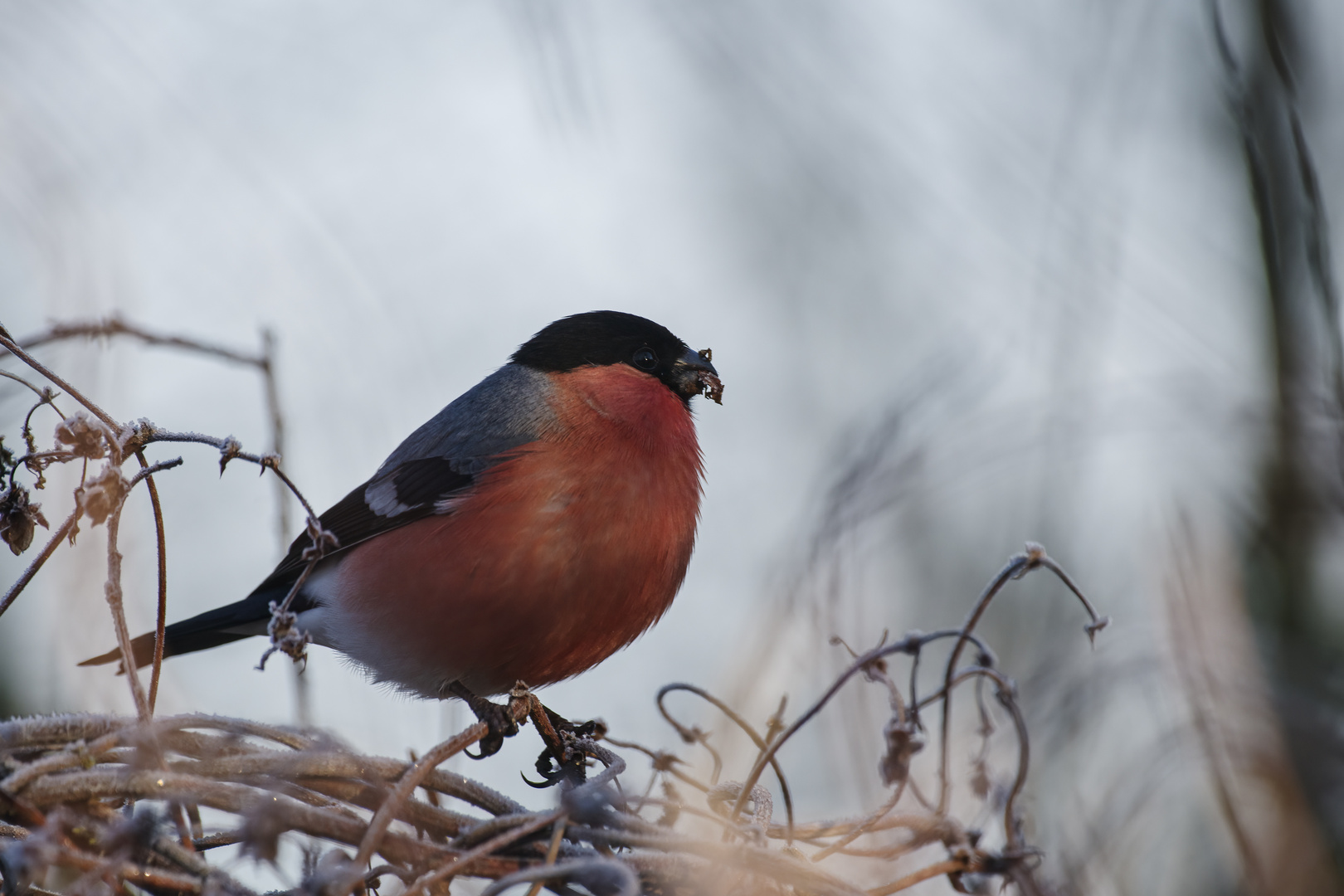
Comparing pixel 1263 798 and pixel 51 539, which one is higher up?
pixel 51 539

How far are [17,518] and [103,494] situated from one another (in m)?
0.33

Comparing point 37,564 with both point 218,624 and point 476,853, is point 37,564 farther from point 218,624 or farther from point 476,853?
point 218,624

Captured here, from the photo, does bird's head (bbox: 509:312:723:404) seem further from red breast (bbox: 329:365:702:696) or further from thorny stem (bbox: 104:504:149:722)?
thorny stem (bbox: 104:504:149:722)

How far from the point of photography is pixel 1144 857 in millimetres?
1910

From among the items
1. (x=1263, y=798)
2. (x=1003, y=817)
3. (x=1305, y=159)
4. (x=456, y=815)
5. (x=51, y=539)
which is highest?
(x=1305, y=159)

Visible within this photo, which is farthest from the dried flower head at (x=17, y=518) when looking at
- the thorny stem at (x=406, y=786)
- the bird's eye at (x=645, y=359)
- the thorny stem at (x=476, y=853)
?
the bird's eye at (x=645, y=359)

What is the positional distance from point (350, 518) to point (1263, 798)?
2.44 m

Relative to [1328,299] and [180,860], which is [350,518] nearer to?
[180,860]

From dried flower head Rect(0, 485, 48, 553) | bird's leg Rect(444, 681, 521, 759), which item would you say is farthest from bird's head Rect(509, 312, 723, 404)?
dried flower head Rect(0, 485, 48, 553)

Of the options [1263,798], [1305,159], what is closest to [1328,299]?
[1305,159]

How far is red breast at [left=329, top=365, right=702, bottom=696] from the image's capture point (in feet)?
8.04

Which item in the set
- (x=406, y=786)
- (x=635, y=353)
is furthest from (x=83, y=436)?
(x=635, y=353)

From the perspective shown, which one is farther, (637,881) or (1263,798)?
(1263,798)

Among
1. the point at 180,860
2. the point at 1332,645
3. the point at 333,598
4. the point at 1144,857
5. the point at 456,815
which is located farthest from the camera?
the point at 1332,645
